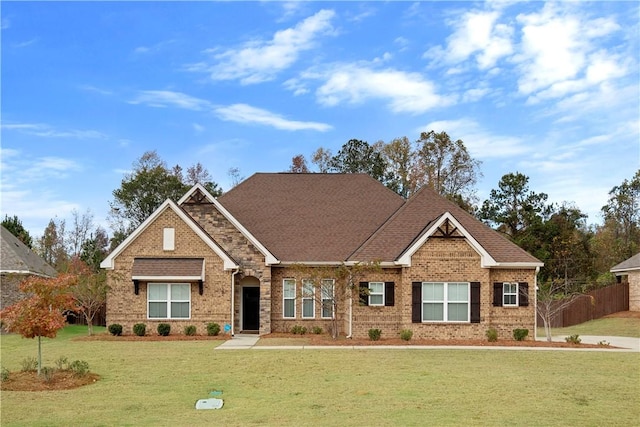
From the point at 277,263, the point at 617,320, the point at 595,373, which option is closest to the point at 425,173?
the point at 617,320

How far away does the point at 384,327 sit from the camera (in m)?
28.0

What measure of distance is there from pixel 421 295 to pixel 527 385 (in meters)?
11.2

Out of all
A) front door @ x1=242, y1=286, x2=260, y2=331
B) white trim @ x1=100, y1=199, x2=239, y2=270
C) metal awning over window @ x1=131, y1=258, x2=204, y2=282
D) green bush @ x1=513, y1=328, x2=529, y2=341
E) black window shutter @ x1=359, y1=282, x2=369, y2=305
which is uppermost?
white trim @ x1=100, y1=199, x2=239, y2=270

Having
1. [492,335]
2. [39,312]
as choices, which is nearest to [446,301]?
[492,335]

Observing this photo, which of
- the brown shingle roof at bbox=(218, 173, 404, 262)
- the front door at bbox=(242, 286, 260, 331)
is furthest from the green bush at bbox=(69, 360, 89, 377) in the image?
the front door at bbox=(242, 286, 260, 331)

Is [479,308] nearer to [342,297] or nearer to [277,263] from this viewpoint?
[342,297]

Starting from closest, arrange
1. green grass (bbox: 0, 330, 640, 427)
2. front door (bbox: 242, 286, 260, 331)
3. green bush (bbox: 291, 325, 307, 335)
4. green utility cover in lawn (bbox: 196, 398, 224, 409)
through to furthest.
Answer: green grass (bbox: 0, 330, 640, 427), green utility cover in lawn (bbox: 196, 398, 224, 409), green bush (bbox: 291, 325, 307, 335), front door (bbox: 242, 286, 260, 331)

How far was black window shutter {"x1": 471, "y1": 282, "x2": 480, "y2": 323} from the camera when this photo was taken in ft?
89.4

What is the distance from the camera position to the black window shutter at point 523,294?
28.0 m

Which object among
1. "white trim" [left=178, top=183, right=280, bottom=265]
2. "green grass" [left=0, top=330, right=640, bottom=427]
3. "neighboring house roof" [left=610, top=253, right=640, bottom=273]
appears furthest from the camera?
"neighboring house roof" [left=610, top=253, right=640, bottom=273]

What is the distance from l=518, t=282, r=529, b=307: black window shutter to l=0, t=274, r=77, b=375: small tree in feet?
59.1

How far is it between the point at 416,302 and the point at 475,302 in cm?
234

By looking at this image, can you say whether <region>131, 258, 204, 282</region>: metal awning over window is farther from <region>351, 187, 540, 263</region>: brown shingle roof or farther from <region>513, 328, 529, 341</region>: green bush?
<region>513, 328, 529, 341</region>: green bush

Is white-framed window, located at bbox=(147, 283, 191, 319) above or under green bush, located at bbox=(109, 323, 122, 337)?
above
